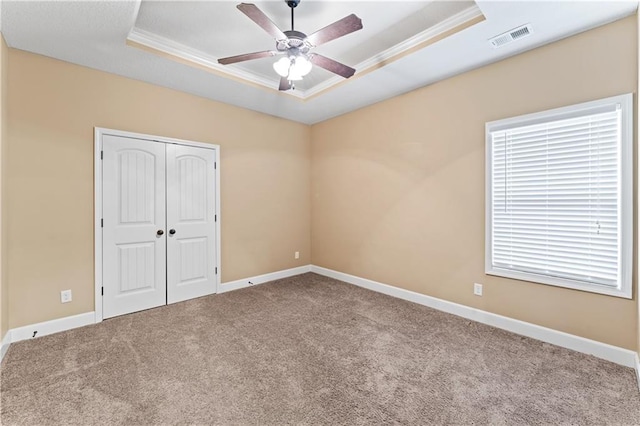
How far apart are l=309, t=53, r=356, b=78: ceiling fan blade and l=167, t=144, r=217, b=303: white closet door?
7.22 feet

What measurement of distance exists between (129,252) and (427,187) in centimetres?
376

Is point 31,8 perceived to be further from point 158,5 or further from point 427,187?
point 427,187

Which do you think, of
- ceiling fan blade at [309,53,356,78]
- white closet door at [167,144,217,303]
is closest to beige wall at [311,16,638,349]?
ceiling fan blade at [309,53,356,78]

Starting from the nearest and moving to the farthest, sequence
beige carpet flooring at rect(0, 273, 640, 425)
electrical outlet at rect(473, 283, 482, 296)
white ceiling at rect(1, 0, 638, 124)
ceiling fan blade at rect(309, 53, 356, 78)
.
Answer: beige carpet flooring at rect(0, 273, 640, 425) → white ceiling at rect(1, 0, 638, 124) → ceiling fan blade at rect(309, 53, 356, 78) → electrical outlet at rect(473, 283, 482, 296)

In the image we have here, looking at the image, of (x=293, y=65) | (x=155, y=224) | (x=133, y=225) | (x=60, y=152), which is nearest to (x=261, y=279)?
(x=155, y=224)

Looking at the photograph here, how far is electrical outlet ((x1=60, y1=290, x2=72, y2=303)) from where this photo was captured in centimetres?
293

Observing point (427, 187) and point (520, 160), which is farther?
point (427, 187)

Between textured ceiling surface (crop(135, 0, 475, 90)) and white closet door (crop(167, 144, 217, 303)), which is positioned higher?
textured ceiling surface (crop(135, 0, 475, 90))

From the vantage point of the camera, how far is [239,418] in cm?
173

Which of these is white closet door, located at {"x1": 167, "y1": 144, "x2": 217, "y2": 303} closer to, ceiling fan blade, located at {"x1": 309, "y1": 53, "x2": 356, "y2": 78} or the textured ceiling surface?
the textured ceiling surface

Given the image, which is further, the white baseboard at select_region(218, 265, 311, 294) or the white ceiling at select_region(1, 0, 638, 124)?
the white baseboard at select_region(218, 265, 311, 294)

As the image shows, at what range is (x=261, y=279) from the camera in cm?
457

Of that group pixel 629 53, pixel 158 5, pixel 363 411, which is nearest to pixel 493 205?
pixel 629 53

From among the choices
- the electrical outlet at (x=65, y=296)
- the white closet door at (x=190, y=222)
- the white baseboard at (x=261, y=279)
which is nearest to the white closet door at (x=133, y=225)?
the white closet door at (x=190, y=222)
